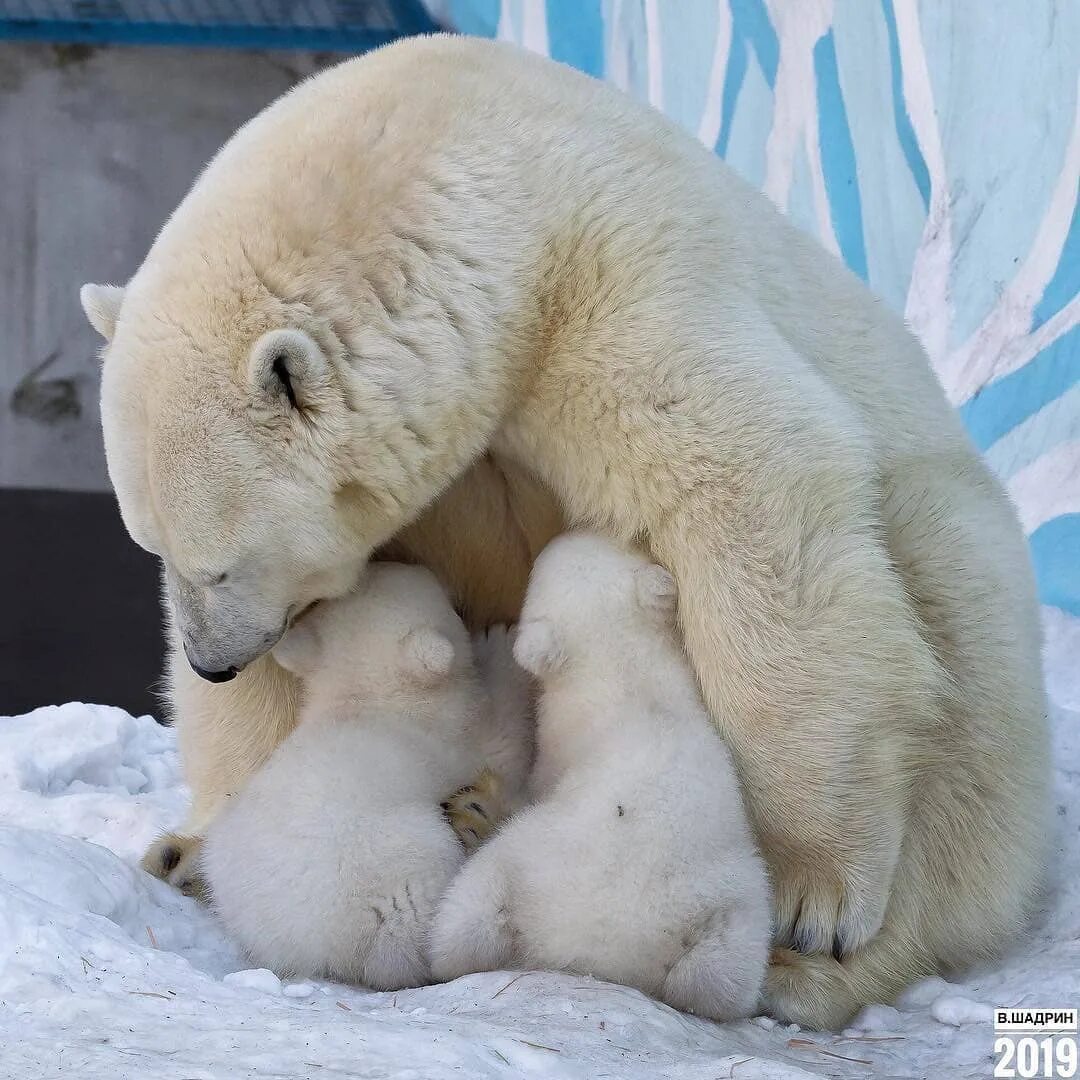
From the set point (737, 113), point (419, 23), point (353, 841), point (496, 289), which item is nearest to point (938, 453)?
point (496, 289)

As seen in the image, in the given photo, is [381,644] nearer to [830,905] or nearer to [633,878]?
[633,878]

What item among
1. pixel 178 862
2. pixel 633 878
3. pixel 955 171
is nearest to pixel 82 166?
pixel 955 171

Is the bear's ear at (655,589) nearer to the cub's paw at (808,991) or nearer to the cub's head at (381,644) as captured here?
the cub's head at (381,644)

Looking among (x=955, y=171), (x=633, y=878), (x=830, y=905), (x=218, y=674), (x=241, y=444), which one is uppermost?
(x=955, y=171)

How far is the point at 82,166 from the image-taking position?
8719 millimetres

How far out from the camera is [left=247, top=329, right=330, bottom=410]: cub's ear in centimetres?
219

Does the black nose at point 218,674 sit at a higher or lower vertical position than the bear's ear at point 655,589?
lower

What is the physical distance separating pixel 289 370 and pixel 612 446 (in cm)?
53

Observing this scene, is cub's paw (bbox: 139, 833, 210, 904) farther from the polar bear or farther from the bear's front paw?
the bear's front paw

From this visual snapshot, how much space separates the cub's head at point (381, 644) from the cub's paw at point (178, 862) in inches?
16.4

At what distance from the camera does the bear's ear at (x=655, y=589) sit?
240 centimetres

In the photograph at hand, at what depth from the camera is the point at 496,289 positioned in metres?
2.35

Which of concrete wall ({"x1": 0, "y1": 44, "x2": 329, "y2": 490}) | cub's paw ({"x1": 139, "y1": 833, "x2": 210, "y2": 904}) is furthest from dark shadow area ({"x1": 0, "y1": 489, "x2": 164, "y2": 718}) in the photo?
cub's paw ({"x1": 139, "y1": 833, "x2": 210, "y2": 904})

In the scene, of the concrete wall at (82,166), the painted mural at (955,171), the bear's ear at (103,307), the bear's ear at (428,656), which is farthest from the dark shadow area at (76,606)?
the bear's ear at (428,656)
